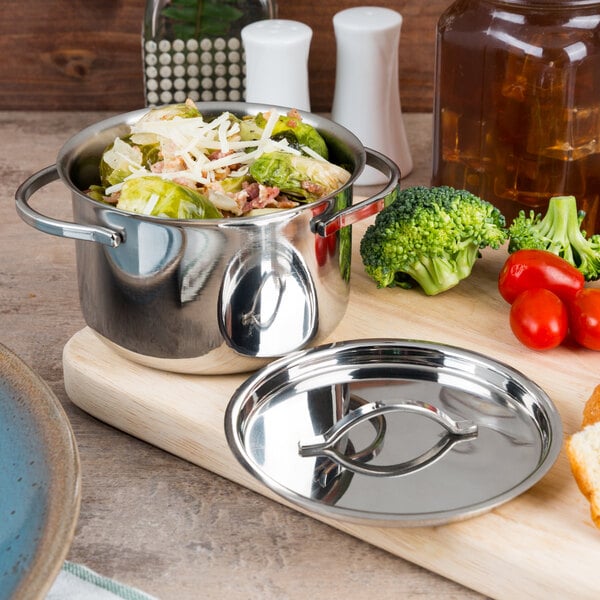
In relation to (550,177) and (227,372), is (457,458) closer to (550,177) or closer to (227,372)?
(227,372)

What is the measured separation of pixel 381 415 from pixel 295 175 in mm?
374

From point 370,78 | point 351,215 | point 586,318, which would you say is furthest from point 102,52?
point 586,318

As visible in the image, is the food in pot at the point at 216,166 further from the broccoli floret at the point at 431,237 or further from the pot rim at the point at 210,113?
the broccoli floret at the point at 431,237

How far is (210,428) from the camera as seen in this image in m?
1.40

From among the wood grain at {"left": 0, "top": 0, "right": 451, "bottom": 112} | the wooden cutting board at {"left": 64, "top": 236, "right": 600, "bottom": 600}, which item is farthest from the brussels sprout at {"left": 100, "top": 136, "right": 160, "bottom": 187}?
the wood grain at {"left": 0, "top": 0, "right": 451, "bottom": 112}

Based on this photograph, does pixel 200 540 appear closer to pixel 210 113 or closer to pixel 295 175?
pixel 295 175

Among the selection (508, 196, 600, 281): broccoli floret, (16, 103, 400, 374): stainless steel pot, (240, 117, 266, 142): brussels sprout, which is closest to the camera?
(16, 103, 400, 374): stainless steel pot

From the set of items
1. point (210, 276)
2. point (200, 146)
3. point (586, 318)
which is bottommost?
point (586, 318)

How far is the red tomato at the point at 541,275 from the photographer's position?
1678 millimetres

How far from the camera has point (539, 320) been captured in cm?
158

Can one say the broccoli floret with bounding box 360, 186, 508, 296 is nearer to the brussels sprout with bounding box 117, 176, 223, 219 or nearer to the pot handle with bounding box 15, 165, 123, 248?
the brussels sprout with bounding box 117, 176, 223, 219

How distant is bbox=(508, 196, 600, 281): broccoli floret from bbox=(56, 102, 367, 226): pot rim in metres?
0.37

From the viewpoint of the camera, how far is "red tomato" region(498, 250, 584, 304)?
1678 millimetres

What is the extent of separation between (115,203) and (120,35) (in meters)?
1.33
